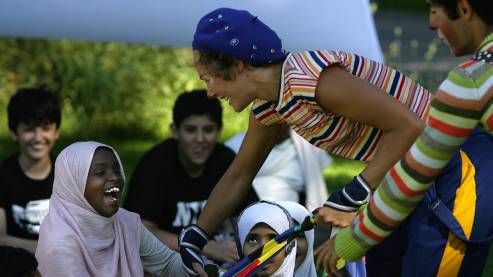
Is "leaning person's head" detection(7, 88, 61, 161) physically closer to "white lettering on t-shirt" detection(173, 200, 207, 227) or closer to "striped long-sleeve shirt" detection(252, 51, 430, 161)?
"white lettering on t-shirt" detection(173, 200, 207, 227)

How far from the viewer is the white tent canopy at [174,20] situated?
5.49 m

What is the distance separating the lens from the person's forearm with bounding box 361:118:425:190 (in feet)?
12.2

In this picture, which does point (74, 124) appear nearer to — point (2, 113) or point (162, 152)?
point (2, 113)

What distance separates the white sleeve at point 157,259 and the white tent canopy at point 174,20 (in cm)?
118

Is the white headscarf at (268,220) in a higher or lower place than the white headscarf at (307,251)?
higher

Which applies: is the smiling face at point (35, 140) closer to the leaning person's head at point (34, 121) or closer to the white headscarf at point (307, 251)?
the leaning person's head at point (34, 121)

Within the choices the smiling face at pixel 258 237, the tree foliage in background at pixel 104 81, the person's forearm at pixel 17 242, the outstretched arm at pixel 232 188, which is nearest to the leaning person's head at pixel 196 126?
the person's forearm at pixel 17 242

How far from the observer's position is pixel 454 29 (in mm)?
3551

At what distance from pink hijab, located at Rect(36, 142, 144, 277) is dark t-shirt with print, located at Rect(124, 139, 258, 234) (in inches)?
33.2

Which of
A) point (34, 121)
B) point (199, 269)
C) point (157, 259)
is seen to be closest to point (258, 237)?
point (157, 259)

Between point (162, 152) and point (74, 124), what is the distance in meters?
4.70

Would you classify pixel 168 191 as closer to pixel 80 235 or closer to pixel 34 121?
pixel 34 121

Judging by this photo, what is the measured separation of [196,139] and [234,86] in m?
1.80

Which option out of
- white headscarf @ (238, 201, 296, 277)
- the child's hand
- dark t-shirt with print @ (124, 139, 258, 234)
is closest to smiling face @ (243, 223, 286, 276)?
white headscarf @ (238, 201, 296, 277)
